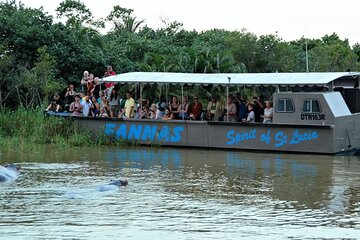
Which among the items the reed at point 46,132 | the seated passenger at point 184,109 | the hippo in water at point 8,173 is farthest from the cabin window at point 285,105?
the hippo in water at point 8,173

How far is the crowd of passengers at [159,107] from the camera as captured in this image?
2397 cm

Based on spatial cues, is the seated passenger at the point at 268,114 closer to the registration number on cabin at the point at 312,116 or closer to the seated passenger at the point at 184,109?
the registration number on cabin at the point at 312,116

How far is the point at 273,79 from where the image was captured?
23.7m

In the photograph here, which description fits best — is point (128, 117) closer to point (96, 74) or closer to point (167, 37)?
point (96, 74)

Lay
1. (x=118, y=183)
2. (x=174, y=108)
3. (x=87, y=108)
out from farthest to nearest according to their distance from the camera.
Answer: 1. (x=87, y=108)
2. (x=174, y=108)
3. (x=118, y=183)

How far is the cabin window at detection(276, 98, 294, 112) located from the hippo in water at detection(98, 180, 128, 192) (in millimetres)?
8218

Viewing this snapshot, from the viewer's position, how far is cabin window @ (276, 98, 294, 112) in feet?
74.5

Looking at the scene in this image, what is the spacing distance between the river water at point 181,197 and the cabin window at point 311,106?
1.29 m

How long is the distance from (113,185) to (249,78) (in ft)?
32.5

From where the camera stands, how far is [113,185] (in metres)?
15.2

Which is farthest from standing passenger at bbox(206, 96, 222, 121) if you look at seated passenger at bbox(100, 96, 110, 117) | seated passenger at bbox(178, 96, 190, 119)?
seated passenger at bbox(100, 96, 110, 117)

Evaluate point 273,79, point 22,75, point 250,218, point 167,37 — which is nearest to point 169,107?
point 273,79

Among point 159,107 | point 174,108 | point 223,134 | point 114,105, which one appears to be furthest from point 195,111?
point 114,105

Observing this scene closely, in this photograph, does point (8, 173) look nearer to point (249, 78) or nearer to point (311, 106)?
point (311, 106)
